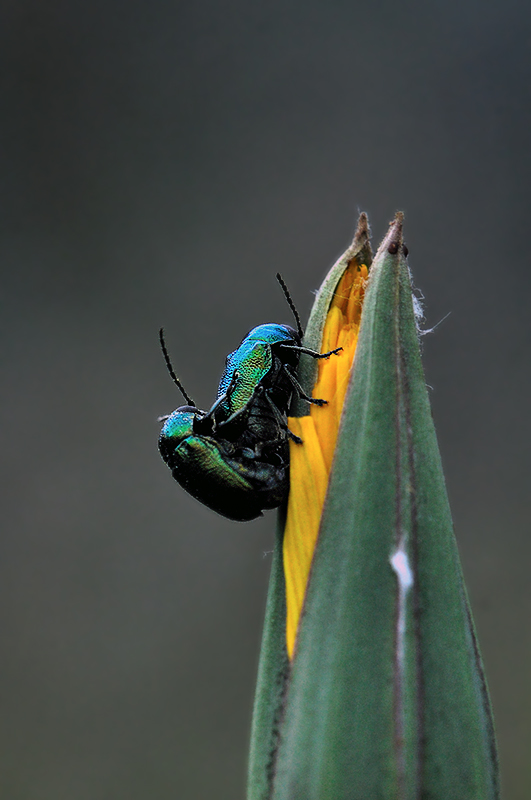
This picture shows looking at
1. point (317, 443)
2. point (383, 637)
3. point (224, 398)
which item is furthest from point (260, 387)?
point (383, 637)

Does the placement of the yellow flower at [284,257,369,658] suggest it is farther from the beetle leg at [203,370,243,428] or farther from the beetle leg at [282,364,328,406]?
the beetle leg at [203,370,243,428]

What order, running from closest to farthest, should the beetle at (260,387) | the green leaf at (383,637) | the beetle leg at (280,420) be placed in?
1. the green leaf at (383,637)
2. the beetle leg at (280,420)
3. the beetle at (260,387)

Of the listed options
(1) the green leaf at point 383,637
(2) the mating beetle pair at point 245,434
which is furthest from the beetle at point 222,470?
(1) the green leaf at point 383,637

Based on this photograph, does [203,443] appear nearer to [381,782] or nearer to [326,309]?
[326,309]

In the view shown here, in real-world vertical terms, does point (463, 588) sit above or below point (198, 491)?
below

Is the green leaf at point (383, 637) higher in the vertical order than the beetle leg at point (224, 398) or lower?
lower

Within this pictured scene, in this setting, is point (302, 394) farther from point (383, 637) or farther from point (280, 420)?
point (383, 637)

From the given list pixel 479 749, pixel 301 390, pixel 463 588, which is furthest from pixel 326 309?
pixel 479 749

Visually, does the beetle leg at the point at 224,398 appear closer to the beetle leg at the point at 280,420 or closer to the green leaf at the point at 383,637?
the beetle leg at the point at 280,420

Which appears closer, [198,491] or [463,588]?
[463,588]
